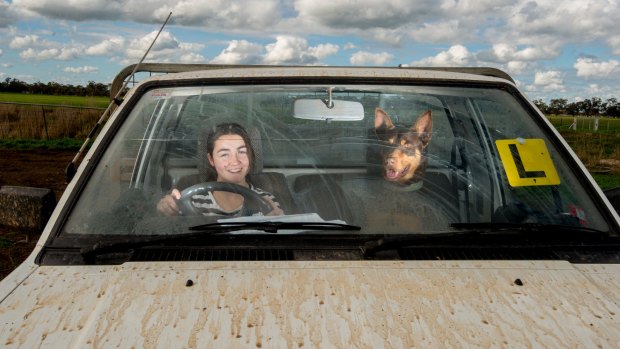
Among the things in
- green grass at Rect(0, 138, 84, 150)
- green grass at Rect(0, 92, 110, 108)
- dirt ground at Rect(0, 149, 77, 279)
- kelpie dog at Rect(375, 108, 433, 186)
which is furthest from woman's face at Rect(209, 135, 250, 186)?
green grass at Rect(0, 92, 110, 108)

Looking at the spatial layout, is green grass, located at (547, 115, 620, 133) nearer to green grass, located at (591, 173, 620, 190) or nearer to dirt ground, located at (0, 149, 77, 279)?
green grass, located at (591, 173, 620, 190)

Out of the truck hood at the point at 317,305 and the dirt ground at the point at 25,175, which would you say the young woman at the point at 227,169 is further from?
the dirt ground at the point at 25,175

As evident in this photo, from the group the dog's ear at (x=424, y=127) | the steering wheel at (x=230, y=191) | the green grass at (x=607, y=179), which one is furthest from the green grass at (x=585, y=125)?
the steering wheel at (x=230, y=191)

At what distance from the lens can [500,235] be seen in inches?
86.7

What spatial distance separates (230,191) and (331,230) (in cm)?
50

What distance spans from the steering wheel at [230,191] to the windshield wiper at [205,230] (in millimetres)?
215

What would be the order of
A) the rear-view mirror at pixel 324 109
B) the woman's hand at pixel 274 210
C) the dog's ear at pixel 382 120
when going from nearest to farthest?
the woman's hand at pixel 274 210
the rear-view mirror at pixel 324 109
the dog's ear at pixel 382 120

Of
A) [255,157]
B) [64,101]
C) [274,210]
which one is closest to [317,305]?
[274,210]

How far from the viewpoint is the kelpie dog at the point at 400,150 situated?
8.72 ft

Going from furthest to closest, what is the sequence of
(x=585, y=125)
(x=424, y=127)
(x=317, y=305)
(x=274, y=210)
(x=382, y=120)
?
(x=585, y=125) → (x=424, y=127) → (x=382, y=120) → (x=274, y=210) → (x=317, y=305)

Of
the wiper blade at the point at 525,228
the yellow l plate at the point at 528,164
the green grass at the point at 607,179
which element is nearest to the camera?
the wiper blade at the point at 525,228

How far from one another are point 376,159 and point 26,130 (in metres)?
24.4

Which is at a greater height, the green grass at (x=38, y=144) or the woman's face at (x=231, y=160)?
the woman's face at (x=231, y=160)

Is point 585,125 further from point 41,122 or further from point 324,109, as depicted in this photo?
point 324,109
